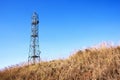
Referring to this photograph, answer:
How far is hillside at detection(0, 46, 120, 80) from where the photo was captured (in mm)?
12344

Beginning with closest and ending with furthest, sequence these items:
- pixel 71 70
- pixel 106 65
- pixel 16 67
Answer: pixel 106 65
pixel 71 70
pixel 16 67

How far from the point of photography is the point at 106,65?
1264 cm

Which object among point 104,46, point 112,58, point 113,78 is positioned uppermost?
point 104,46

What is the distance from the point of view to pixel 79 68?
13.5 meters

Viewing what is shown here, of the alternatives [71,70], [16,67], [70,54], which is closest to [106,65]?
[71,70]

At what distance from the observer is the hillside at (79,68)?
1234 cm

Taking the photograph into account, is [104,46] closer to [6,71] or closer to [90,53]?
[90,53]

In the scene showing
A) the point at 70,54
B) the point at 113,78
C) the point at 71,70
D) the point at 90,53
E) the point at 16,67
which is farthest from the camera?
the point at 16,67

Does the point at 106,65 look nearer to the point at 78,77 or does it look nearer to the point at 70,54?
the point at 78,77

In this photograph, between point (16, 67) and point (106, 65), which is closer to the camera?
point (106, 65)

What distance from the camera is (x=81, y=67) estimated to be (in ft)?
44.5

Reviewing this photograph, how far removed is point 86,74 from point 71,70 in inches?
36.4

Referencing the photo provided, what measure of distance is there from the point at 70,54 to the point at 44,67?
163 centimetres

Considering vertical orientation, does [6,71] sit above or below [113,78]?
above
